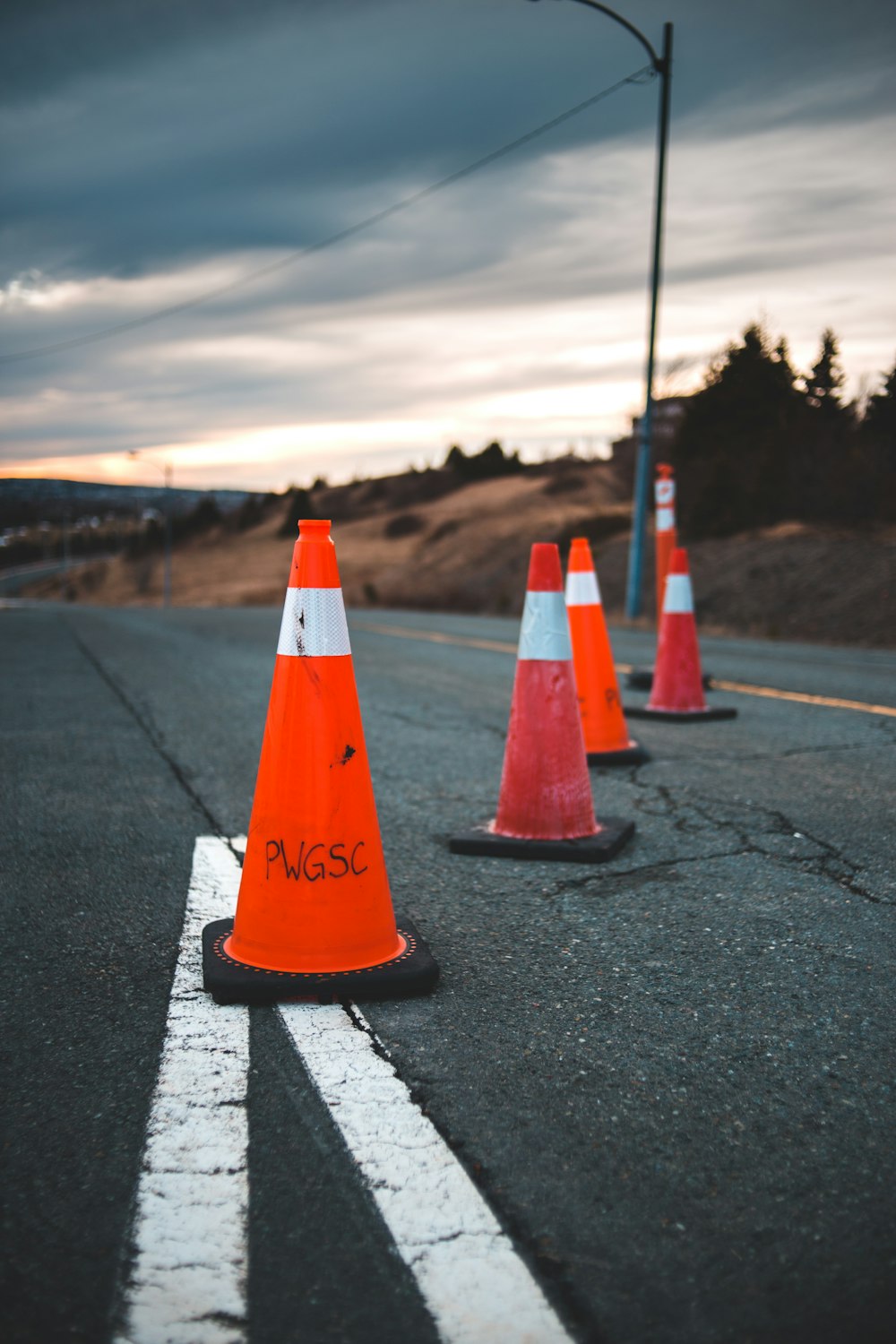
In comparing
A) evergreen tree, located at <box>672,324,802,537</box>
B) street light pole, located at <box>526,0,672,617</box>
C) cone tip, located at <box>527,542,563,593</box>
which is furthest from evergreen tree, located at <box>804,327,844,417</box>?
cone tip, located at <box>527,542,563,593</box>

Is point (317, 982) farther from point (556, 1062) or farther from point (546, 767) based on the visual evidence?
point (546, 767)

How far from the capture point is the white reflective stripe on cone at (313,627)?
284cm

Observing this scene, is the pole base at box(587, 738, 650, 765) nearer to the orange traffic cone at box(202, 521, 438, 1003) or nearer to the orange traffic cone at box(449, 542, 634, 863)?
the orange traffic cone at box(449, 542, 634, 863)

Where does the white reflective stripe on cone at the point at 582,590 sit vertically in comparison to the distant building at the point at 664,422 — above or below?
below

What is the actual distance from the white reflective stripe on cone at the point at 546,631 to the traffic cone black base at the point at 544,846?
68 centimetres

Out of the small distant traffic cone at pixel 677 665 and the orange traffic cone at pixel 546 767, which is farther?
the small distant traffic cone at pixel 677 665

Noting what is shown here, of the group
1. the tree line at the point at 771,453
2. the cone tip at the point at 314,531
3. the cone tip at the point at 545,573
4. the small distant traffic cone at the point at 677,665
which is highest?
the tree line at the point at 771,453

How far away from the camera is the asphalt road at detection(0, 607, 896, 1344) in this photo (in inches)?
61.1

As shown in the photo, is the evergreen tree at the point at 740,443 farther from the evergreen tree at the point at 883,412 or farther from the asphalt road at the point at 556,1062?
the asphalt road at the point at 556,1062

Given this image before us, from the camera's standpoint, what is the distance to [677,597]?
659cm

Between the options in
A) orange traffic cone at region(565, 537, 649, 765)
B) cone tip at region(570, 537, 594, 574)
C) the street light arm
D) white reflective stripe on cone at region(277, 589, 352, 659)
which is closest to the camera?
white reflective stripe on cone at region(277, 589, 352, 659)

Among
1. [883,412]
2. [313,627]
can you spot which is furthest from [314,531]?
[883,412]

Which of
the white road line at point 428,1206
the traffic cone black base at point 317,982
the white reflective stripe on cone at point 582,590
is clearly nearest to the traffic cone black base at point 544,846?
the traffic cone black base at point 317,982

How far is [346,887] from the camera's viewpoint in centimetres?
270
